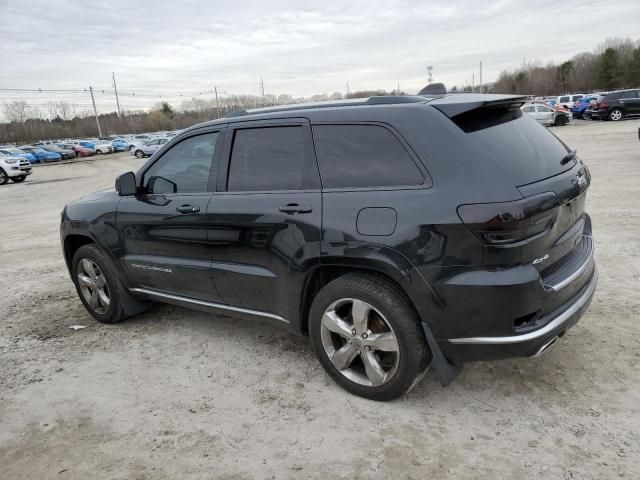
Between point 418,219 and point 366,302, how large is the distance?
0.60 meters

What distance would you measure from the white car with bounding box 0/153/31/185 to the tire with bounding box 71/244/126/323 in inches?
860

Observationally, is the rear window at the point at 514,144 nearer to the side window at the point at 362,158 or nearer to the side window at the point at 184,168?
the side window at the point at 362,158

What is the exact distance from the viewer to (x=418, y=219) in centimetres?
272

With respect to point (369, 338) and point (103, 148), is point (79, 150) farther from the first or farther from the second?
point (369, 338)

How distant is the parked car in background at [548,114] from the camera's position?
28812mm

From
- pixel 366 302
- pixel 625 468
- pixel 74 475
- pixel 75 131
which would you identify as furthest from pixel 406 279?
pixel 75 131

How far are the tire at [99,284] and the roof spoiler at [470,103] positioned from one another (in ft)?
10.6

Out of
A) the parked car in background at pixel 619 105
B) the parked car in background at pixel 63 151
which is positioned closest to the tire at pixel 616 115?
the parked car in background at pixel 619 105

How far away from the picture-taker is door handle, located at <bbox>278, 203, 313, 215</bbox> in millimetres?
3178

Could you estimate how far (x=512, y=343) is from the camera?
2666 millimetres

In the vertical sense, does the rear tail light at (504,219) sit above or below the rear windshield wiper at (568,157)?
below

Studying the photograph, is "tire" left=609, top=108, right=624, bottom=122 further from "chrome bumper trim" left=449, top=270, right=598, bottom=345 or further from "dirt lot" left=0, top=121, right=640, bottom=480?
"chrome bumper trim" left=449, top=270, right=598, bottom=345

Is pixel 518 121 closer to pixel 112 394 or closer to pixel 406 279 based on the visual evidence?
pixel 406 279

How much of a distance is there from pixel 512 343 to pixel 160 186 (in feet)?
9.75
